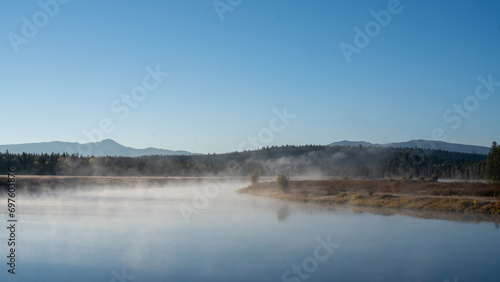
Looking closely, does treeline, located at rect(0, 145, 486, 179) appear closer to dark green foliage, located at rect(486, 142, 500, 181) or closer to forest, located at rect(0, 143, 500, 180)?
forest, located at rect(0, 143, 500, 180)

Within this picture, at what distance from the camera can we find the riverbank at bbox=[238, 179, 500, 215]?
1225 inches

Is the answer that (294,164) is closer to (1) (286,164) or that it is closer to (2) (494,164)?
(1) (286,164)

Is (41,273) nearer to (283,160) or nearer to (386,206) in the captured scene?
(386,206)

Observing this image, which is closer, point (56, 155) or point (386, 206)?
point (386, 206)

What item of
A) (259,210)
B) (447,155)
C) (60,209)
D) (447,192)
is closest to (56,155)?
(60,209)

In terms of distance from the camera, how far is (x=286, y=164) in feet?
559

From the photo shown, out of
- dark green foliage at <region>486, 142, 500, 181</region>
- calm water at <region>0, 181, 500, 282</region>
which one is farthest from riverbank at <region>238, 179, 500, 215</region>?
dark green foliage at <region>486, 142, 500, 181</region>

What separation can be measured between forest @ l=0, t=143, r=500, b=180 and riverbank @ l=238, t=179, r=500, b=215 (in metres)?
23.1

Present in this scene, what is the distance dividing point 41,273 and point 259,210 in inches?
854

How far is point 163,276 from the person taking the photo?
13859 mm

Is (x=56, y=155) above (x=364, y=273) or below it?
above

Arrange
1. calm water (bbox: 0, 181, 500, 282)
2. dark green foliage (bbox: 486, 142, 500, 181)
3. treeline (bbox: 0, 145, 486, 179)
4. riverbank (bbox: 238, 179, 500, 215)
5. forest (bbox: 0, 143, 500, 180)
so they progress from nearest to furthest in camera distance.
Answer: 1. calm water (bbox: 0, 181, 500, 282)
2. riverbank (bbox: 238, 179, 500, 215)
3. dark green foliage (bbox: 486, 142, 500, 181)
4. forest (bbox: 0, 143, 500, 180)
5. treeline (bbox: 0, 145, 486, 179)

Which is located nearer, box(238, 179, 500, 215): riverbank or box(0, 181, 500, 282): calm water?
box(0, 181, 500, 282): calm water

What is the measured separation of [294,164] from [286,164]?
11.2 feet
